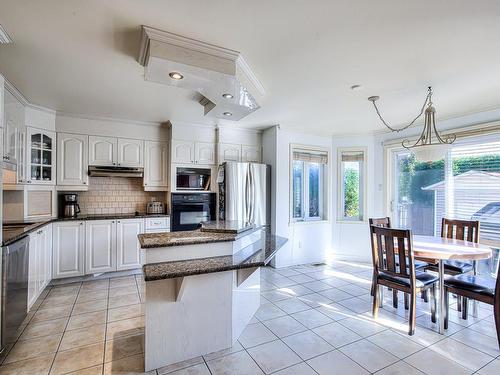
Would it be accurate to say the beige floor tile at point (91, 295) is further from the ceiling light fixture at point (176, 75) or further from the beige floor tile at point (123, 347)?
the ceiling light fixture at point (176, 75)

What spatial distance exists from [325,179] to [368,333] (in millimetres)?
3075

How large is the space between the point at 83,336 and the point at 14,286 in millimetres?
743

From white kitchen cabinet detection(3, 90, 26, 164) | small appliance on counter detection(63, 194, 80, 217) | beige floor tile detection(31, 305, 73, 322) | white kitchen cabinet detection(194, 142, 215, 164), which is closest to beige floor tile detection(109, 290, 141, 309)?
beige floor tile detection(31, 305, 73, 322)

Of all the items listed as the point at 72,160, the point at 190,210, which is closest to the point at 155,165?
the point at 190,210

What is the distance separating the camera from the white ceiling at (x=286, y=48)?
1.70 metres

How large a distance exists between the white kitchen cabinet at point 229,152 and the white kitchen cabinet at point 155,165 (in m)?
0.94

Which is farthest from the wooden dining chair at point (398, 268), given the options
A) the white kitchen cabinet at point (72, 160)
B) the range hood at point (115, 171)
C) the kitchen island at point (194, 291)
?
the white kitchen cabinet at point (72, 160)

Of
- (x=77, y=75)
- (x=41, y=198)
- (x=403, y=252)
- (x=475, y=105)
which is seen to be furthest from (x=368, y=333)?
(x=41, y=198)

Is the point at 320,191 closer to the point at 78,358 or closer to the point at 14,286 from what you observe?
the point at 78,358

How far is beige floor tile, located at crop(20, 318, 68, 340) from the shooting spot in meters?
2.51

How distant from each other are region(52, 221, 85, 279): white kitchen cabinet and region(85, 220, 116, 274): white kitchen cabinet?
7 cm

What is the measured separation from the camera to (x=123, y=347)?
2303 millimetres

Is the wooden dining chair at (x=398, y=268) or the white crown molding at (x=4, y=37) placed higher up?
the white crown molding at (x=4, y=37)

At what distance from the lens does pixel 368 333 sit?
2549mm
